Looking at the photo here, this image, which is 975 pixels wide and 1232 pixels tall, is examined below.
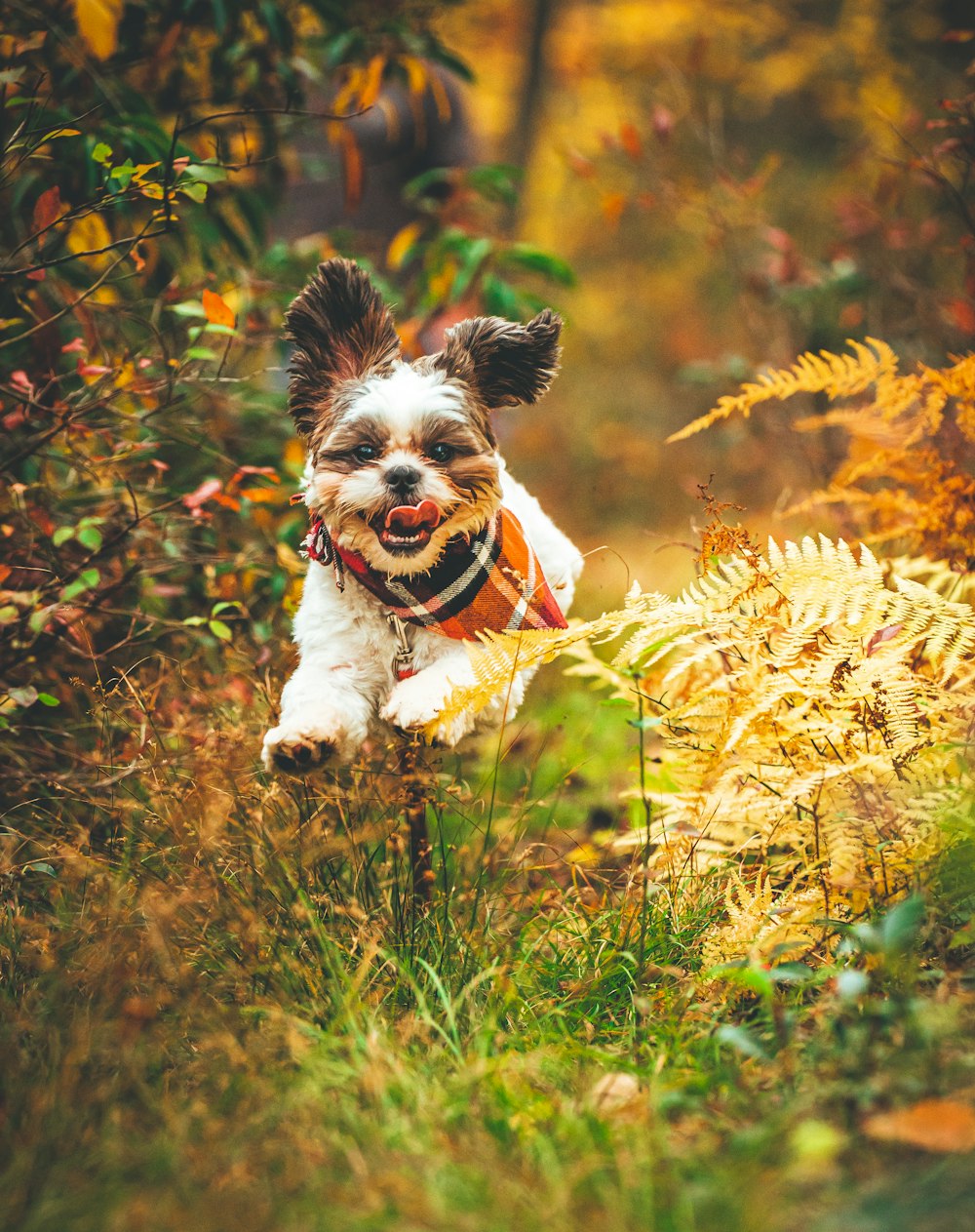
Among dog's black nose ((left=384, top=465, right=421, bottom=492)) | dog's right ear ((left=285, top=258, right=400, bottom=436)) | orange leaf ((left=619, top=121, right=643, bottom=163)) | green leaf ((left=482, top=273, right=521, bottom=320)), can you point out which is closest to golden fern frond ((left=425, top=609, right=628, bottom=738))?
dog's black nose ((left=384, top=465, right=421, bottom=492))

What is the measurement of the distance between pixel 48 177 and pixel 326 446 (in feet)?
7.26

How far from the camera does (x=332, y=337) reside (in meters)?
2.95

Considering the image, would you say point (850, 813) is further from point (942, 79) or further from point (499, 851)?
point (942, 79)

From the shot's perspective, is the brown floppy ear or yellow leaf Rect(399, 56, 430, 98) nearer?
the brown floppy ear

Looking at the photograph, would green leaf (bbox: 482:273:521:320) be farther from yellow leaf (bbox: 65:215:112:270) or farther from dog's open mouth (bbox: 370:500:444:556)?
dog's open mouth (bbox: 370:500:444:556)

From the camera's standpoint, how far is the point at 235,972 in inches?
102

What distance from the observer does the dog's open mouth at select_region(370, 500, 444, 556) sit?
2.69m

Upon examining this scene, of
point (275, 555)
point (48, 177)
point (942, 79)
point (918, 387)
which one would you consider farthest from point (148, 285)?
point (942, 79)

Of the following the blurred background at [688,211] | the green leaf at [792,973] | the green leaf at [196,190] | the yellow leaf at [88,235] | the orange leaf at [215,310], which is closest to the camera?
the green leaf at [792,973]

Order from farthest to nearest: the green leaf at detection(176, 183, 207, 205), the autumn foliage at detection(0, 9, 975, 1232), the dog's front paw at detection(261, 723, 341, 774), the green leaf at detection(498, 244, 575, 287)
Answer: the green leaf at detection(498, 244, 575, 287) → the green leaf at detection(176, 183, 207, 205) → the dog's front paw at detection(261, 723, 341, 774) → the autumn foliage at detection(0, 9, 975, 1232)

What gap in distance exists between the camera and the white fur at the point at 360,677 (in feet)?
8.69

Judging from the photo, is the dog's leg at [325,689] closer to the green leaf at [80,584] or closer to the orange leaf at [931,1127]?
the green leaf at [80,584]

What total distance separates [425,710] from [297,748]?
0.35 metres

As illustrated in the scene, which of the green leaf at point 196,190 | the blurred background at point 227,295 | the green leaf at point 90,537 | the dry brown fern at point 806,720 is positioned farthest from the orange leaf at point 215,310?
the dry brown fern at point 806,720
